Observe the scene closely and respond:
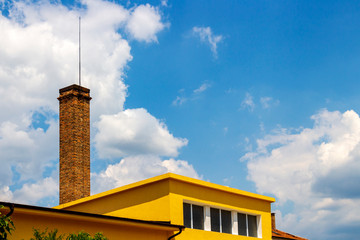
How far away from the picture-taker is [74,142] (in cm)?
2539

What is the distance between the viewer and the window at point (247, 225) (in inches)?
881

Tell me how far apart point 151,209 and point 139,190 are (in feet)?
3.50

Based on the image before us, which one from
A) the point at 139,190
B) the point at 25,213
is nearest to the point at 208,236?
the point at 139,190

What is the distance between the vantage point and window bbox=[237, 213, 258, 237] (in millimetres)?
22375

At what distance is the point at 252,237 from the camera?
2281 cm

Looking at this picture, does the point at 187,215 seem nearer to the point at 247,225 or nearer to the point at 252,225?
the point at 247,225

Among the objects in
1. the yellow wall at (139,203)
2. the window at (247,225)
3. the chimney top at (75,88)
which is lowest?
the window at (247,225)

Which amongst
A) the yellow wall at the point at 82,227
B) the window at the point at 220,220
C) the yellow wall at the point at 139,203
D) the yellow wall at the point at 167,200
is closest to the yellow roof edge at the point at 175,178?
the yellow wall at the point at 167,200

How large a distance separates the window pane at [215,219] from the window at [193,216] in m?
0.60

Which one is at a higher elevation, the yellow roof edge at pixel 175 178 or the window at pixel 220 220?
the yellow roof edge at pixel 175 178

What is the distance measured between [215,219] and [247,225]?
2626 mm

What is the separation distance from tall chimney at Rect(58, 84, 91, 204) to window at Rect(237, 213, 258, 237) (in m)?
8.14

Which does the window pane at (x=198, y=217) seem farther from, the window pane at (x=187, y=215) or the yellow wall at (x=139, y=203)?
the yellow wall at (x=139, y=203)

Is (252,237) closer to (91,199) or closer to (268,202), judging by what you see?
(268,202)
